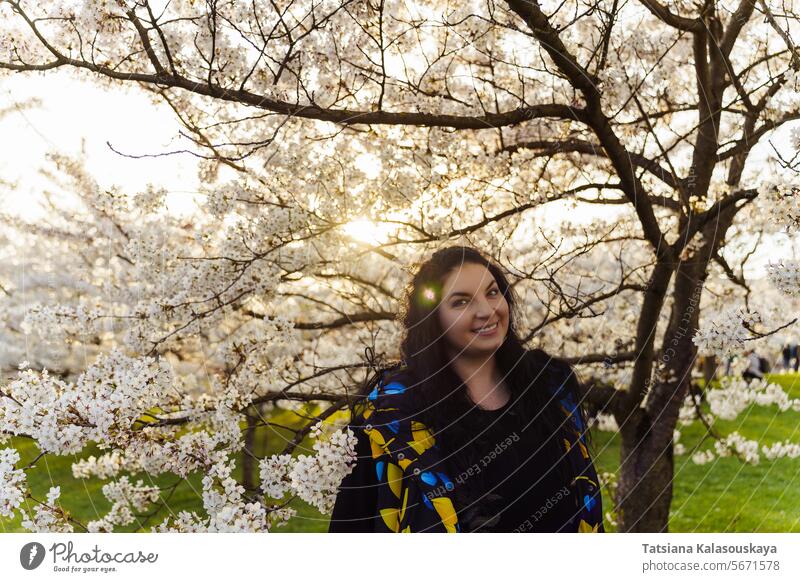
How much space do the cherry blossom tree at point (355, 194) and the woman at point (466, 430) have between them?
0.31ft

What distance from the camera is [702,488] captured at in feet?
14.4

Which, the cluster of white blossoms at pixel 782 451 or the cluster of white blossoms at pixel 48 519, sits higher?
the cluster of white blossoms at pixel 782 451

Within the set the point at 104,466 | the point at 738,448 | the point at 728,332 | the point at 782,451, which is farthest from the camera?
the point at 738,448

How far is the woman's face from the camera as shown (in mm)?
1585

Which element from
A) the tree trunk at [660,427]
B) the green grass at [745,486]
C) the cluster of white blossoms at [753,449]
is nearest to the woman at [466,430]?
the green grass at [745,486]

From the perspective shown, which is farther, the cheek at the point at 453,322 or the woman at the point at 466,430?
the cheek at the point at 453,322

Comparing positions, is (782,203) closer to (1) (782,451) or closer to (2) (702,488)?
(1) (782,451)

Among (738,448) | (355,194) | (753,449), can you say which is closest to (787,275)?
(355,194)

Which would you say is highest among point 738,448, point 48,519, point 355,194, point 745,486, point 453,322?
point 355,194

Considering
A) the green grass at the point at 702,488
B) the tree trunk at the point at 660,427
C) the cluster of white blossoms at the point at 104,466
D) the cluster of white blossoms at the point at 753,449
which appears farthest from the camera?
the cluster of white blossoms at the point at 753,449

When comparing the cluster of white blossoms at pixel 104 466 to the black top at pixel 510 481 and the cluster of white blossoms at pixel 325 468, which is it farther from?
the black top at pixel 510 481

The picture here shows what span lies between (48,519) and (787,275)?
5.64 ft

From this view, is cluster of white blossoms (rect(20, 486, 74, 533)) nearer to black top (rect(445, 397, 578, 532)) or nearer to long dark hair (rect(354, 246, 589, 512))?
long dark hair (rect(354, 246, 589, 512))

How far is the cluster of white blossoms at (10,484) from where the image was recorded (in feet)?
4.75
